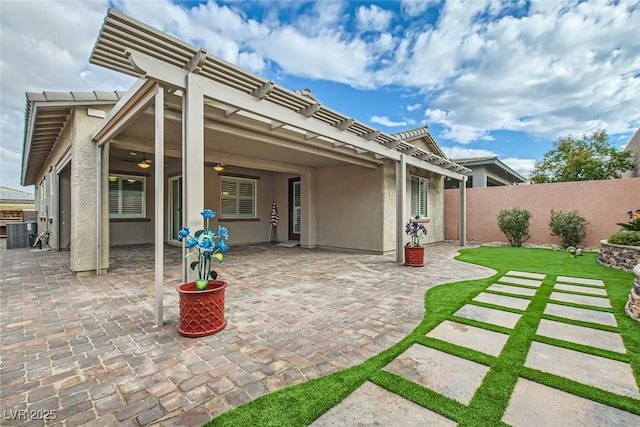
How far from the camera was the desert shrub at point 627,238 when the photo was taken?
6.18 m

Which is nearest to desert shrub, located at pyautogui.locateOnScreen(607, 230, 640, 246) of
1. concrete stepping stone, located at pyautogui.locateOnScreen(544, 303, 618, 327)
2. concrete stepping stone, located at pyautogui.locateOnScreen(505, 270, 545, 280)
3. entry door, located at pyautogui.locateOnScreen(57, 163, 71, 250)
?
concrete stepping stone, located at pyautogui.locateOnScreen(505, 270, 545, 280)

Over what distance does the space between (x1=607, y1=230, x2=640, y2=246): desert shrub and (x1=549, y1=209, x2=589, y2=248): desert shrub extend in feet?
10.3

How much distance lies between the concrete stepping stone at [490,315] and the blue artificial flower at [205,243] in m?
2.97

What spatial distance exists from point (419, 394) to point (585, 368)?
1.48 meters

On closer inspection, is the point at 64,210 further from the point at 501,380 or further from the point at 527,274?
the point at 527,274

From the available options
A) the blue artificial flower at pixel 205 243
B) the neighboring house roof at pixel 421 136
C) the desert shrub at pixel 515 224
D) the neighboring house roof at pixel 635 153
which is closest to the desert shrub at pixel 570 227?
the desert shrub at pixel 515 224

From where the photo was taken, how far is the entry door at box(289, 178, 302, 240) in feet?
36.0

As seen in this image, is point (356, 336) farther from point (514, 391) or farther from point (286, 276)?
point (286, 276)

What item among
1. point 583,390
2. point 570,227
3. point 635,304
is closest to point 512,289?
point 635,304

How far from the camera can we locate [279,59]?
8.39 m

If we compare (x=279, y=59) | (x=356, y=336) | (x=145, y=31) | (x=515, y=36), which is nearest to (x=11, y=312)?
(x=145, y=31)

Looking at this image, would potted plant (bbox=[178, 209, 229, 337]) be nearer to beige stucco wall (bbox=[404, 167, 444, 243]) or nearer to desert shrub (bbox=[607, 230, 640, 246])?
desert shrub (bbox=[607, 230, 640, 246])

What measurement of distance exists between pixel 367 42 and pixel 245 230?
746cm

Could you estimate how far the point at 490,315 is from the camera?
11.4 feet
